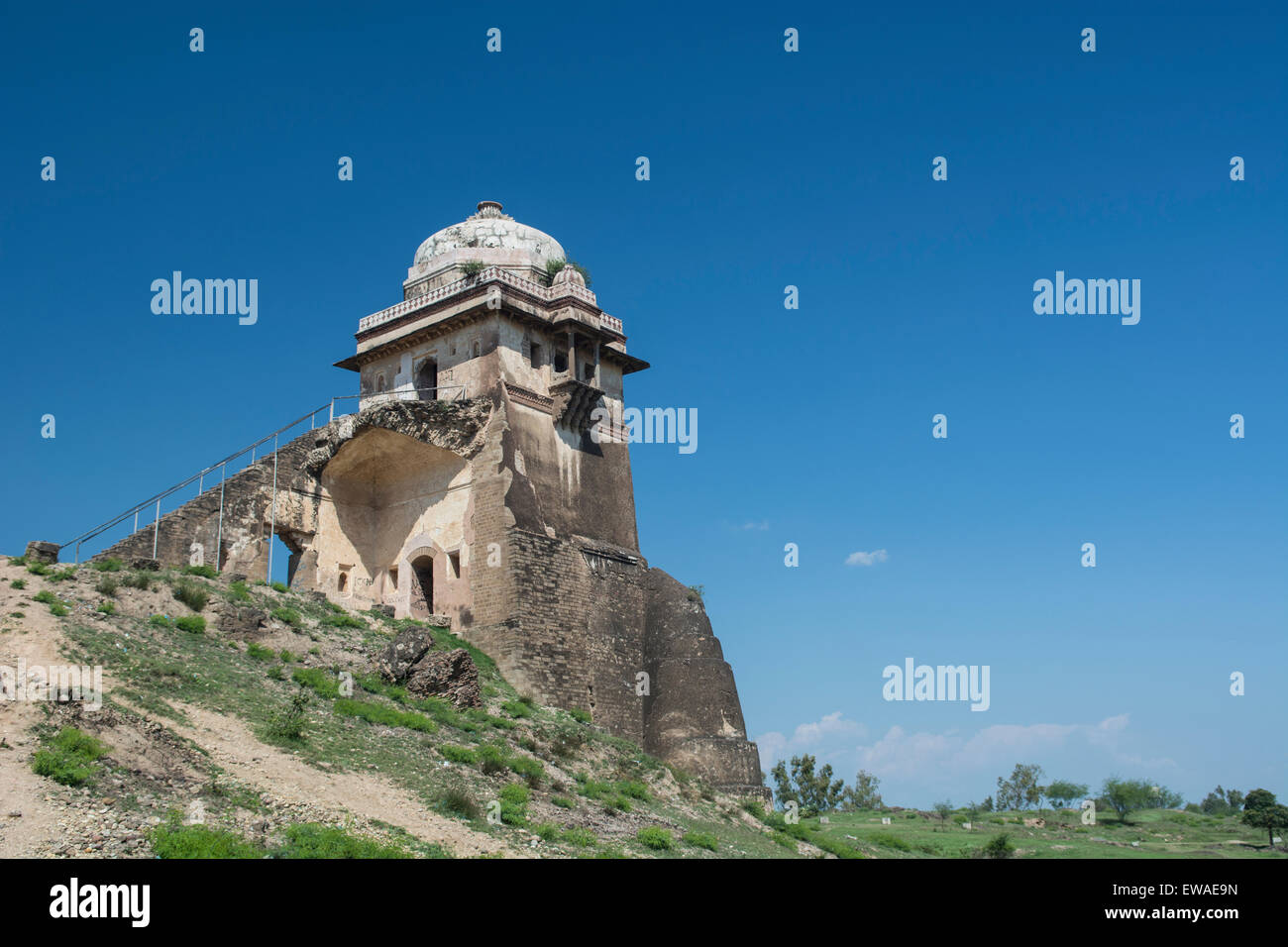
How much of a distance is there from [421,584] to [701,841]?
48.5 ft

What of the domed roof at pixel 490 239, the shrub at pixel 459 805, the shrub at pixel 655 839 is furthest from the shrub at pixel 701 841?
the domed roof at pixel 490 239

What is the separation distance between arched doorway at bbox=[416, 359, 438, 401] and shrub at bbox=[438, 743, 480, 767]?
14.6 meters

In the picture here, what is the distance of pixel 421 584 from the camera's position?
32812 mm

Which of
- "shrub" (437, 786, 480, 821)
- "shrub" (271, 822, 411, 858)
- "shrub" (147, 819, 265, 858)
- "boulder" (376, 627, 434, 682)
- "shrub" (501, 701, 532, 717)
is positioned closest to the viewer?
"shrub" (147, 819, 265, 858)

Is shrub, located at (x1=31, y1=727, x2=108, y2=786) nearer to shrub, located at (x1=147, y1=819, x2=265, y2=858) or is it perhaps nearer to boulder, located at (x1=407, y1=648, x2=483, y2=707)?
shrub, located at (x1=147, y1=819, x2=265, y2=858)

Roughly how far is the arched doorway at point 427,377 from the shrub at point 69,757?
18.6 metres

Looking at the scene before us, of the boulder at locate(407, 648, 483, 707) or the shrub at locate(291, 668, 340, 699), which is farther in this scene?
the boulder at locate(407, 648, 483, 707)

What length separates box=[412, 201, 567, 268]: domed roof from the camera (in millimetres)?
35125

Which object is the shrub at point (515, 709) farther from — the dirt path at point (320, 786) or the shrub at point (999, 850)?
the shrub at point (999, 850)

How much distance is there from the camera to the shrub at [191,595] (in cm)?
2272

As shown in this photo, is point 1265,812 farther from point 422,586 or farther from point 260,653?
point 260,653

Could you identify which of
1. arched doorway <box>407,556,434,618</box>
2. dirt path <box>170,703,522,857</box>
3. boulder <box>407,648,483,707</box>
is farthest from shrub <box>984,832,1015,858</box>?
arched doorway <box>407,556,434,618</box>
